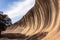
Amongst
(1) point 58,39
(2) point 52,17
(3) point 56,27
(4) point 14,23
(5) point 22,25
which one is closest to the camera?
(1) point 58,39

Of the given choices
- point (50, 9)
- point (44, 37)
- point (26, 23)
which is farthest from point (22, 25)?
point (44, 37)

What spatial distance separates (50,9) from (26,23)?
43.4 ft

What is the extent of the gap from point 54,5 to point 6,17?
13.5 metres

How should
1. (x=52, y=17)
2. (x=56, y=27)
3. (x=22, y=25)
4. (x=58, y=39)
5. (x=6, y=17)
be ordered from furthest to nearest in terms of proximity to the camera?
(x=22, y=25)
(x=6, y=17)
(x=52, y=17)
(x=56, y=27)
(x=58, y=39)

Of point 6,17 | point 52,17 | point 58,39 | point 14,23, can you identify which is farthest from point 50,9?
point 14,23

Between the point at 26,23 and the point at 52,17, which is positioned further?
the point at 26,23

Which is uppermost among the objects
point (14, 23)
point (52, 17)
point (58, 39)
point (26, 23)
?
point (14, 23)

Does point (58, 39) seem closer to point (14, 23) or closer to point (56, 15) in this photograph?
point (56, 15)

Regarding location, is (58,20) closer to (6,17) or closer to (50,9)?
(50,9)

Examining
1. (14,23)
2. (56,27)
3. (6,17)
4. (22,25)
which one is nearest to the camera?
(56,27)

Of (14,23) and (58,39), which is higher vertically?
(14,23)

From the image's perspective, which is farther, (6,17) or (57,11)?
(6,17)

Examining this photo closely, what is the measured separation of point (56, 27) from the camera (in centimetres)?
1359

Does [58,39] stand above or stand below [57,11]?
below
